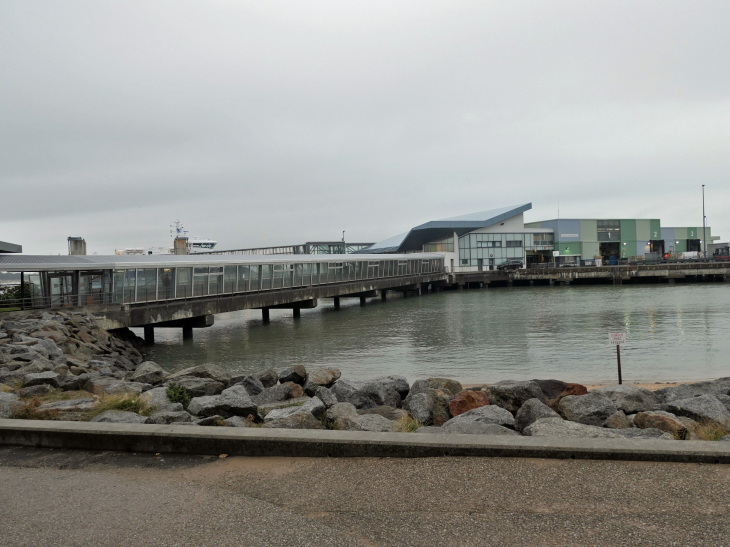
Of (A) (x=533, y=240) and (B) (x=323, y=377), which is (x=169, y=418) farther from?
(A) (x=533, y=240)

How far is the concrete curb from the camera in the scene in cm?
557

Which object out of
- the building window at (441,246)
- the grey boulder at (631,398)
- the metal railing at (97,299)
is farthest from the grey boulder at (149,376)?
the building window at (441,246)

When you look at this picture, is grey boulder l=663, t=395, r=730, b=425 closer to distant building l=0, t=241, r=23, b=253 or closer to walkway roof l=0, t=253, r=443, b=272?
walkway roof l=0, t=253, r=443, b=272

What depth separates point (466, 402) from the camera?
34.3ft

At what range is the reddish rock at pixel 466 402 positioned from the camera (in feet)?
34.0

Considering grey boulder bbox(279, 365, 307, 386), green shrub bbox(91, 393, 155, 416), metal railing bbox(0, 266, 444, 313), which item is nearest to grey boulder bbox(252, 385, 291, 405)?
grey boulder bbox(279, 365, 307, 386)

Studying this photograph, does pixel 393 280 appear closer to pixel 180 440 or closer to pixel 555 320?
pixel 555 320

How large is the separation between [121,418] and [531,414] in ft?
22.0

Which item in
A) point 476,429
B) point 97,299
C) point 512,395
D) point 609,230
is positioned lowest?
point 512,395

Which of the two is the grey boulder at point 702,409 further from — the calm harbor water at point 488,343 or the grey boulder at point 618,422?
the calm harbor water at point 488,343

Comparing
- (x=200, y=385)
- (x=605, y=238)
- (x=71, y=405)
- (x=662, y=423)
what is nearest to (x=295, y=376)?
(x=200, y=385)

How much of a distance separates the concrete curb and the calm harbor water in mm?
12379

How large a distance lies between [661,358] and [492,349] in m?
6.85

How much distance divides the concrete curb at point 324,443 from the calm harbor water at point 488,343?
12.4 m
